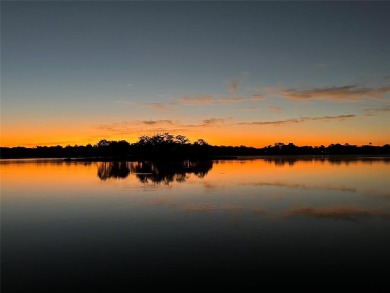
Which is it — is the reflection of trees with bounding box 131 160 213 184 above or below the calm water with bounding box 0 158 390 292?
above

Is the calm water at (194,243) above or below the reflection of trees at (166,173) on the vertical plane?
below

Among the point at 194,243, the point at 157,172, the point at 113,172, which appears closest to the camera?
the point at 194,243

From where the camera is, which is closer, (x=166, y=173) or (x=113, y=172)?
(x=166, y=173)

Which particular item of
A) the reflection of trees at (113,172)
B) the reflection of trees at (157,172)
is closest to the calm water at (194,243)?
the reflection of trees at (157,172)

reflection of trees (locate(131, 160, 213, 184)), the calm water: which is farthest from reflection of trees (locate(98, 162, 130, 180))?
the calm water

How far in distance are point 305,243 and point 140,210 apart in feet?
35.1

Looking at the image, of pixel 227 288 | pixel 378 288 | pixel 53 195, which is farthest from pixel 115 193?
pixel 378 288

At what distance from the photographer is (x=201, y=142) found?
566ft

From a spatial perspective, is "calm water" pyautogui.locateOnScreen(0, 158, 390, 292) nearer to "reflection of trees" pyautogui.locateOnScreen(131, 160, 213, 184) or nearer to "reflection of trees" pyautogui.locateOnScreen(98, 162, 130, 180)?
"reflection of trees" pyautogui.locateOnScreen(131, 160, 213, 184)

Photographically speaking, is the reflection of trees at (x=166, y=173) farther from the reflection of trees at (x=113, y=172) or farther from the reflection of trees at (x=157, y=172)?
the reflection of trees at (x=113, y=172)

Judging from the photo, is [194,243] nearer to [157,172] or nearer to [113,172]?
[157,172]

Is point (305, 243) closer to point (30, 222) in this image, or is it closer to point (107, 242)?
point (107, 242)

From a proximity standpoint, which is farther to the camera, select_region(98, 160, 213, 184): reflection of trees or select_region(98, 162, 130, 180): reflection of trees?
select_region(98, 162, 130, 180): reflection of trees

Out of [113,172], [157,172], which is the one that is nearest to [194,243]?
[157,172]
